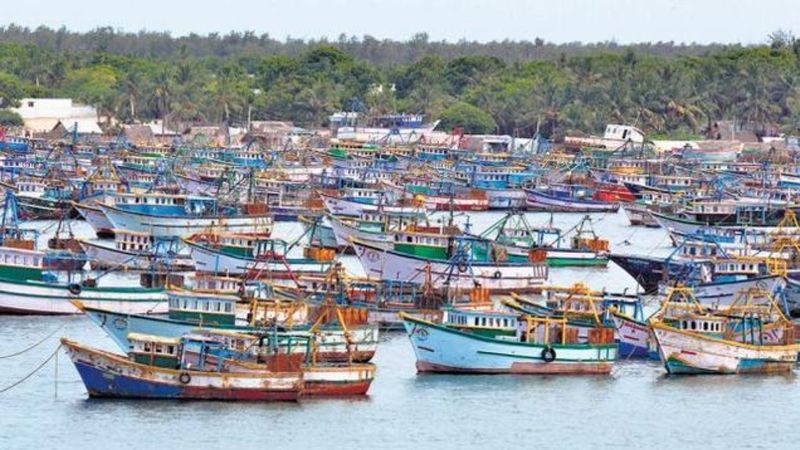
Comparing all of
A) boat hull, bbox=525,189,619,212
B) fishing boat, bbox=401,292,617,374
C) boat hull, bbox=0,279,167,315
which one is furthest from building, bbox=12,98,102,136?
fishing boat, bbox=401,292,617,374

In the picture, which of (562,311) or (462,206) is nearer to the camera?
(562,311)

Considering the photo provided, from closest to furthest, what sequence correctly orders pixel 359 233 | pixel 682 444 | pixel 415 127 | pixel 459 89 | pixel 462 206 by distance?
1. pixel 682 444
2. pixel 359 233
3. pixel 462 206
4. pixel 415 127
5. pixel 459 89

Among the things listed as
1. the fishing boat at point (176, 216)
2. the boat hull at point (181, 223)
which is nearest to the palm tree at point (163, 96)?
the fishing boat at point (176, 216)

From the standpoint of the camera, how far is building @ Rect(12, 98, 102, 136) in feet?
518

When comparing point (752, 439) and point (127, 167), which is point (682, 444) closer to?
point (752, 439)

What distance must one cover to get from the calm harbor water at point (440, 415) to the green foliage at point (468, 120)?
10119 cm

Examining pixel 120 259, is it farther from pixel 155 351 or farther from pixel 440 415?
pixel 440 415

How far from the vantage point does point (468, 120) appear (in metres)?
163

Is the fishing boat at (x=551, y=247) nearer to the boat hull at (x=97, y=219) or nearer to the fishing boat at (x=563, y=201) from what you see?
the boat hull at (x=97, y=219)

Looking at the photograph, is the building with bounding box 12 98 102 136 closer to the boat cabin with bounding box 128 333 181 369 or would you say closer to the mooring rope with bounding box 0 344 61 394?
the mooring rope with bounding box 0 344 61 394

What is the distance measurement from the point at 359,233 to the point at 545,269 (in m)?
10.3

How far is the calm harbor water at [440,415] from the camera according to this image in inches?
2032

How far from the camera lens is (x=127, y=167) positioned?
402ft

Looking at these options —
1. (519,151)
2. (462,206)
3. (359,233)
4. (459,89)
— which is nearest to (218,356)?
(359,233)
